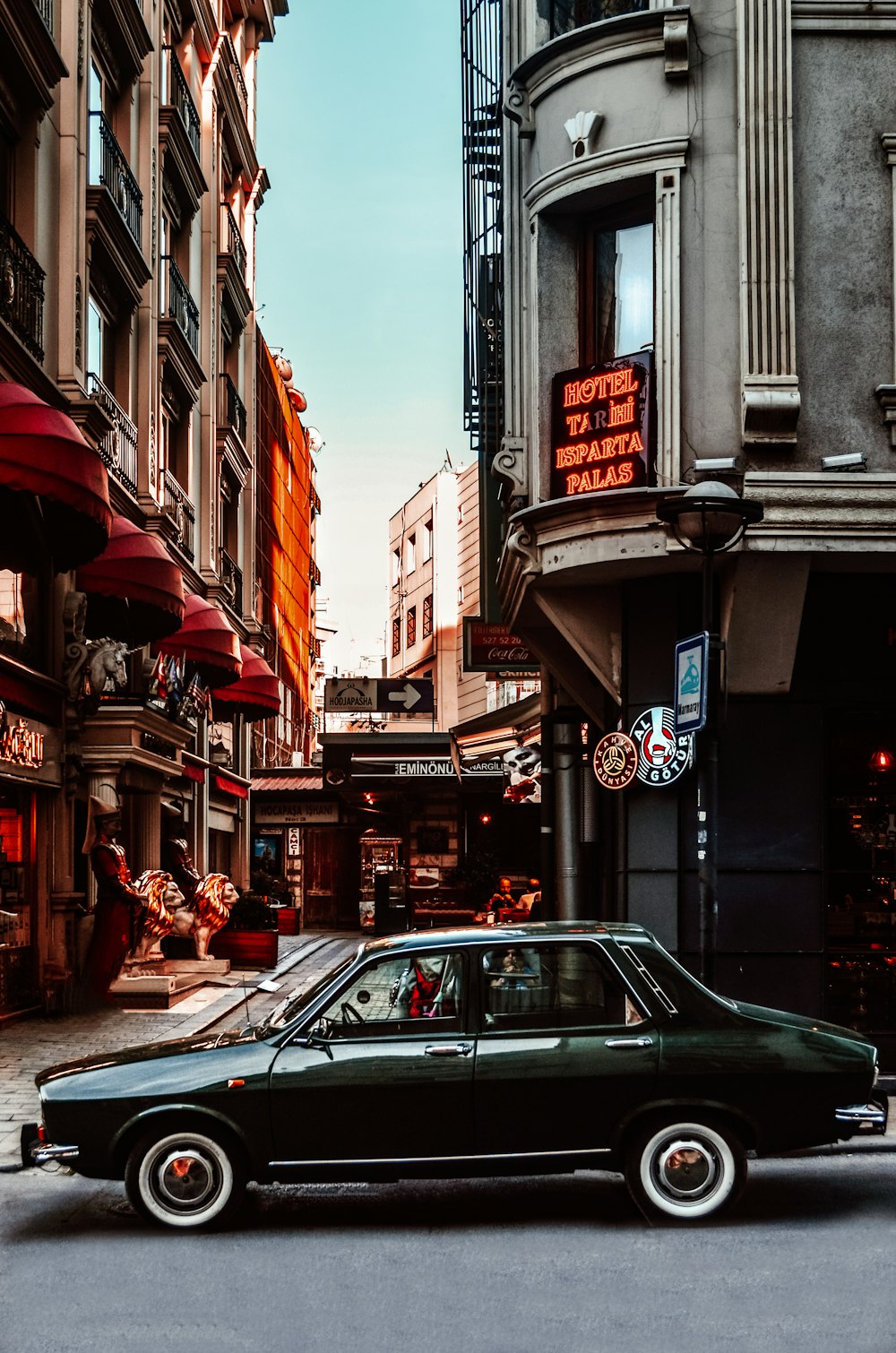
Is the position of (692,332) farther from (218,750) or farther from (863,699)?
(218,750)

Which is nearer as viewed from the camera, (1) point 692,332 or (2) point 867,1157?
(2) point 867,1157

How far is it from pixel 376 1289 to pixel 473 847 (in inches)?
1325

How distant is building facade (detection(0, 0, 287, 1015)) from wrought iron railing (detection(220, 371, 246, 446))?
0.42 m

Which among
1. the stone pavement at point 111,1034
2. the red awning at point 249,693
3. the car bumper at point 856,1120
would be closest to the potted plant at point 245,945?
the stone pavement at point 111,1034

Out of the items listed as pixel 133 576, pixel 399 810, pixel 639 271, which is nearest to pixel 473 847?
pixel 399 810

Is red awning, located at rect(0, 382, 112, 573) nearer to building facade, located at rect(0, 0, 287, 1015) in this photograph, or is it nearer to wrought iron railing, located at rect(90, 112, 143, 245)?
building facade, located at rect(0, 0, 287, 1015)

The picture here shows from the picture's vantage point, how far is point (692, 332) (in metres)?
13.4

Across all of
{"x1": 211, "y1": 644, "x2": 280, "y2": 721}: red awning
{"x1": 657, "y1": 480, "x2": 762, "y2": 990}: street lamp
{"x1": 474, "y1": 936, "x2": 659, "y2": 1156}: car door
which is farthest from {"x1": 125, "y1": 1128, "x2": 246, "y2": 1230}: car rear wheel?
{"x1": 211, "y1": 644, "x2": 280, "y2": 721}: red awning

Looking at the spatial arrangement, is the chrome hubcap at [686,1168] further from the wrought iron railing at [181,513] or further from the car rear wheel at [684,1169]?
the wrought iron railing at [181,513]

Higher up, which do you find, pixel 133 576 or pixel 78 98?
pixel 78 98

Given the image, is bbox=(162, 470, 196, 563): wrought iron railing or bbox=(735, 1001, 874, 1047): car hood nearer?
bbox=(735, 1001, 874, 1047): car hood

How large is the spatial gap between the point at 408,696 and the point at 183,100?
24.0 m

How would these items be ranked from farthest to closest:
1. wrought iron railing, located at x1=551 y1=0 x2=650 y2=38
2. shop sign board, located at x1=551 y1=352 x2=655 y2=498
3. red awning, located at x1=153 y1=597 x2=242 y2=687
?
red awning, located at x1=153 y1=597 x2=242 y2=687 → wrought iron railing, located at x1=551 y1=0 x2=650 y2=38 → shop sign board, located at x1=551 y1=352 x2=655 y2=498

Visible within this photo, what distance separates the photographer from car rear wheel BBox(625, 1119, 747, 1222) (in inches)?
318
